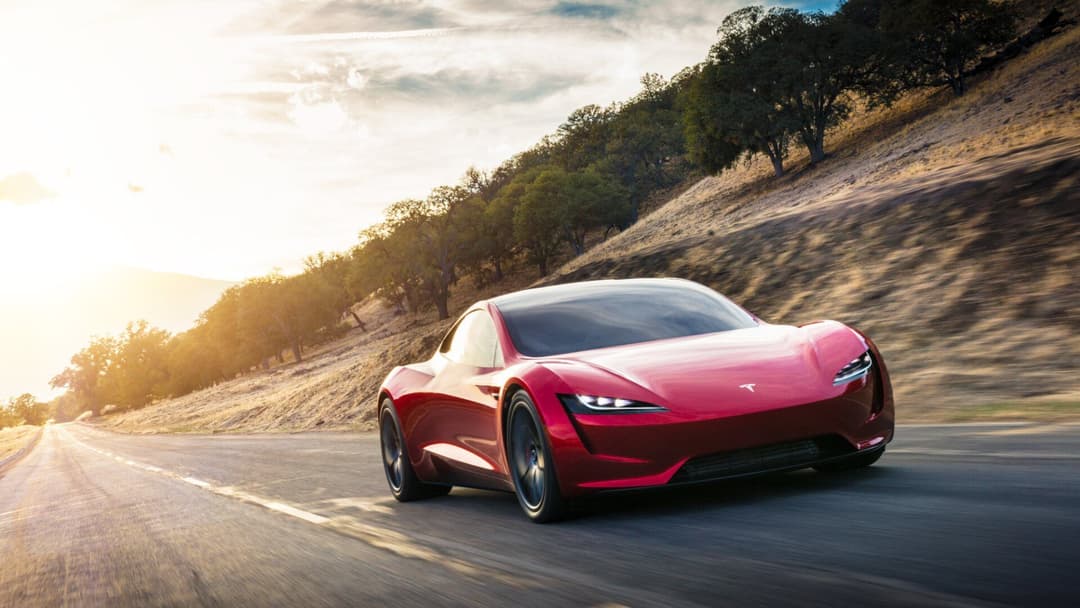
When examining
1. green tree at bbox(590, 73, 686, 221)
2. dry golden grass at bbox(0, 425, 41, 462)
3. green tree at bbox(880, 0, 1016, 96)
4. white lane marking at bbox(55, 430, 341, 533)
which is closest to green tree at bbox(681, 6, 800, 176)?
green tree at bbox(880, 0, 1016, 96)

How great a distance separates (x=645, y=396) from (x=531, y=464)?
932mm

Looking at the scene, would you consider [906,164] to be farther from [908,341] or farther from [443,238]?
[443,238]

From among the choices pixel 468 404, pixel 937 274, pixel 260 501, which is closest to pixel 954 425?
pixel 468 404

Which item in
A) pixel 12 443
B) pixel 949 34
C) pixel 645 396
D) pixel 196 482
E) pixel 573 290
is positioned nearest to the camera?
pixel 645 396

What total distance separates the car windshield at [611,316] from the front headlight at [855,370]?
1.04 meters

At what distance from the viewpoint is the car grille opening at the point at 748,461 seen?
16.6 feet

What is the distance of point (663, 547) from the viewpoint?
15.3 feet

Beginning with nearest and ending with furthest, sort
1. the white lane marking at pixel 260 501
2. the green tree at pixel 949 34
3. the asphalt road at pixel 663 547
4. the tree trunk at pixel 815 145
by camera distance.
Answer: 1. the asphalt road at pixel 663 547
2. the white lane marking at pixel 260 501
3. the green tree at pixel 949 34
4. the tree trunk at pixel 815 145

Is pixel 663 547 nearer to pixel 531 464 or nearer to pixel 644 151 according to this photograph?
→ pixel 531 464

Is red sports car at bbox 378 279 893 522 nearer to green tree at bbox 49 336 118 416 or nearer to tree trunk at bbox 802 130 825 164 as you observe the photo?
tree trunk at bbox 802 130 825 164

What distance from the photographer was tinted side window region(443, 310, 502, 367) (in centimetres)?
660

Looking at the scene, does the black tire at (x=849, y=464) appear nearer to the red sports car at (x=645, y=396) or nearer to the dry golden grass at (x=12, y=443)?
the red sports car at (x=645, y=396)

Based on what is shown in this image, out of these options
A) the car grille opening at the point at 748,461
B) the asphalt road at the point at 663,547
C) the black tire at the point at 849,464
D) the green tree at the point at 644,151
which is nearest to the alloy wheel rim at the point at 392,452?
the asphalt road at the point at 663,547

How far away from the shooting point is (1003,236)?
15.1 metres
